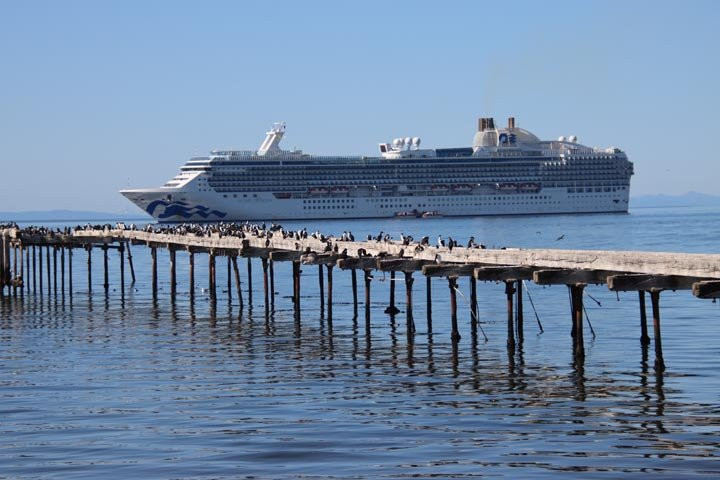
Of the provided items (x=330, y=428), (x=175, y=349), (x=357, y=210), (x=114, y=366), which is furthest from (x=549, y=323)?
(x=357, y=210)

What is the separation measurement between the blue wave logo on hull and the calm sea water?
121 m

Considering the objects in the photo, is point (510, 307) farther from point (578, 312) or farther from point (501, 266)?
point (578, 312)

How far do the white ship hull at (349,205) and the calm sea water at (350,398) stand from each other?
4817 inches

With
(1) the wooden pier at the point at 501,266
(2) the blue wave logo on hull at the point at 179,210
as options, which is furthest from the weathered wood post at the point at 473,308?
(2) the blue wave logo on hull at the point at 179,210

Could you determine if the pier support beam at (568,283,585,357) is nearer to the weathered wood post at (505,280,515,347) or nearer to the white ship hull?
the weathered wood post at (505,280,515,347)

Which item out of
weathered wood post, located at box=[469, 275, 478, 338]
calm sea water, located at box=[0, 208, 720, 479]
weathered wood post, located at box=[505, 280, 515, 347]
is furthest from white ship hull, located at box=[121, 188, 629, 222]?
weathered wood post, located at box=[505, 280, 515, 347]

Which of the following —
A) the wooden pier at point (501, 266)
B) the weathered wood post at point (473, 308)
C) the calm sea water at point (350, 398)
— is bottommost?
the calm sea water at point (350, 398)

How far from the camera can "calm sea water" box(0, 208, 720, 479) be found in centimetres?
2116

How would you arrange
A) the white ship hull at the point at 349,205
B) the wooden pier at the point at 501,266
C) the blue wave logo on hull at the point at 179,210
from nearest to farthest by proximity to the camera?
the wooden pier at the point at 501,266 → the blue wave logo on hull at the point at 179,210 → the white ship hull at the point at 349,205

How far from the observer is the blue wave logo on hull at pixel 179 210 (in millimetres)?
169500

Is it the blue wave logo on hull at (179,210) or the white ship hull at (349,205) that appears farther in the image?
the white ship hull at (349,205)

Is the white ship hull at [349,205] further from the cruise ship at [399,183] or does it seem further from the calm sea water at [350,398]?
the calm sea water at [350,398]

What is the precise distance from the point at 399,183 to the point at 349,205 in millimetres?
8421

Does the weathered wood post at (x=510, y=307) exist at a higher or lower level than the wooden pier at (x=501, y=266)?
lower
